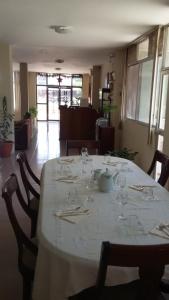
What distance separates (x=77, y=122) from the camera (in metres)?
8.61

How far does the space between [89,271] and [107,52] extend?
19.7 feet

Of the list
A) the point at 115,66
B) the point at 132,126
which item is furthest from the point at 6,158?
the point at 115,66

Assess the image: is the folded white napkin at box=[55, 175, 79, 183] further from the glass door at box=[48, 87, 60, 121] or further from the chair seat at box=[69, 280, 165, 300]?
the glass door at box=[48, 87, 60, 121]

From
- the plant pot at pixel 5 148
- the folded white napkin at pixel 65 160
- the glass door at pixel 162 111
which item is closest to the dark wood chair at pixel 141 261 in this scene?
the folded white napkin at pixel 65 160

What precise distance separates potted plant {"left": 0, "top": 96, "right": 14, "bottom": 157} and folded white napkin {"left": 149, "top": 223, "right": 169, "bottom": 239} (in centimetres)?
502

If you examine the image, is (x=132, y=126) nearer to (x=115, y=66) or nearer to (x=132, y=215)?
(x=115, y=66)

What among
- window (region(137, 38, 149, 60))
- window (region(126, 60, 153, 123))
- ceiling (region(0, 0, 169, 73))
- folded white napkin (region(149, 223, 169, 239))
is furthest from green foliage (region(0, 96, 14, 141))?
folded white napkin (region(149, 223, 169, 239))

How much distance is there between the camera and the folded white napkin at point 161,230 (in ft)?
4.72

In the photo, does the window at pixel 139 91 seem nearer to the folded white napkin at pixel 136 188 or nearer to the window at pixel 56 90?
the folded white napkin at pixel 136 188

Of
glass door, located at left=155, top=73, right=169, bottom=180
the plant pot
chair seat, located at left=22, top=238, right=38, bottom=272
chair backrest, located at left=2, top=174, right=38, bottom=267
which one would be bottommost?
the plant pot

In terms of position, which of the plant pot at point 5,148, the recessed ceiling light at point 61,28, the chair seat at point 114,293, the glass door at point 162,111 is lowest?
the plant pot at point 5,148

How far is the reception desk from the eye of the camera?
853cm

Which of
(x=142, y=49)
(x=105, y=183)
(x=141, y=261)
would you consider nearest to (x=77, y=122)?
(x=142, y=49)

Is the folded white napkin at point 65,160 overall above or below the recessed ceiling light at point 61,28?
below
